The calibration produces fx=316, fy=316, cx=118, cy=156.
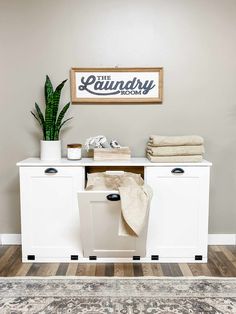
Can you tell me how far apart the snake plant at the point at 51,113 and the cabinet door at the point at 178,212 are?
2.83ft

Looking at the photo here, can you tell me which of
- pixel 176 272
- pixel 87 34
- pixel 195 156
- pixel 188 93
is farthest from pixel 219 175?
pixel 87 34

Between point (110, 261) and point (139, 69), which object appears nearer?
point (110, 261)

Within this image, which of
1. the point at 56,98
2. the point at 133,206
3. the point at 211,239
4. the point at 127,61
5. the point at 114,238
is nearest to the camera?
the point at 133,206

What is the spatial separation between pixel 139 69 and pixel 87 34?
546 millimetres

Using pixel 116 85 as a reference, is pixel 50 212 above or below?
below

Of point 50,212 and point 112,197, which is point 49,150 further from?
point 112,197

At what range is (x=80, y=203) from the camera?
2.29 metres

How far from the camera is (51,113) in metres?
2.62

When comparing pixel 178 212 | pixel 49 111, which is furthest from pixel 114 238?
pixel 49 111

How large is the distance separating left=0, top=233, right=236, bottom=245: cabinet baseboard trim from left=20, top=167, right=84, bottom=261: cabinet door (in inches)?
17.1

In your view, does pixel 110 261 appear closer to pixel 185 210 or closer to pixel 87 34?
pixel 185 210

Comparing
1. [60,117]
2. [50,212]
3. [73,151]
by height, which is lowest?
[50,212]

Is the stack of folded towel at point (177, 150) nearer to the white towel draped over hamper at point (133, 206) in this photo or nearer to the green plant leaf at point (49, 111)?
the white towel draped over hamper at point (133, 206)

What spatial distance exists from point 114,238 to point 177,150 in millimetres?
839
